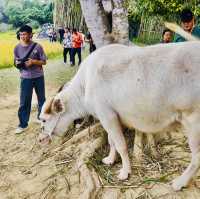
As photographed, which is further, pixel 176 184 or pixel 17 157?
pixel 17 157

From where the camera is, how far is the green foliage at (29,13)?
33156 millimetres

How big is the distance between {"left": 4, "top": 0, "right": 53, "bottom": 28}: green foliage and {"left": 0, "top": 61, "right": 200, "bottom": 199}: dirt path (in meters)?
27.4

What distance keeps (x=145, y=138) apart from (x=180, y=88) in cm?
146

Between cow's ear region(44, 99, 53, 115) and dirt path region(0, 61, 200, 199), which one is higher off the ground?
cow's ear region(44, 99, 53, 115)

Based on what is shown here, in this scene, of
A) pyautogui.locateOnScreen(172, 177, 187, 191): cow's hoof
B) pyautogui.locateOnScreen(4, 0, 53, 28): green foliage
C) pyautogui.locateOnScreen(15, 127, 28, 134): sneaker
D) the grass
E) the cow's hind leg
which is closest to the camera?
the cow's hind leg

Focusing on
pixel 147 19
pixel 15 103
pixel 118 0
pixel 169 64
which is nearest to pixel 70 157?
pixel 169 64

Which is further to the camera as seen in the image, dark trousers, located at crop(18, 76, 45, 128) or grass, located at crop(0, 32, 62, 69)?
grass, located at crop(0, 32, 62, 69)

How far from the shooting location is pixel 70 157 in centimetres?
514

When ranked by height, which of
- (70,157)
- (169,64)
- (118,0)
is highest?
(118,0)

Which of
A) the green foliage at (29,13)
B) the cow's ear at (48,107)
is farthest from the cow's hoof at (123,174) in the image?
the green foliage at (29,13)

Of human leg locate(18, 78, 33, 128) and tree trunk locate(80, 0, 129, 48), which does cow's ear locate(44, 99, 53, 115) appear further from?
human leg locate(18, 78, 33, 128)

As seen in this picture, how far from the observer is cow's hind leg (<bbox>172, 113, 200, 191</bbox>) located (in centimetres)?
369

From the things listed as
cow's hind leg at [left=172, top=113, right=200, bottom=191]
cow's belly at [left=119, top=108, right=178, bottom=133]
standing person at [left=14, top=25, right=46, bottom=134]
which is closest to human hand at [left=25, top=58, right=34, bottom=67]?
standing person at [left=14, top=25, right=46, bottom=134]

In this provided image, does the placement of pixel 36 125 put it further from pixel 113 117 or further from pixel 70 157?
pixel 113 117
